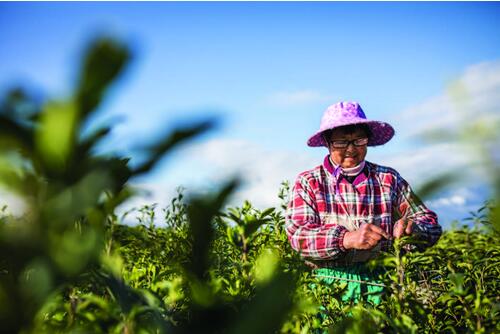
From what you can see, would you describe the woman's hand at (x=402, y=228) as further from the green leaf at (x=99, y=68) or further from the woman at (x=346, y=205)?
the green leaf at (x=99, y=68)

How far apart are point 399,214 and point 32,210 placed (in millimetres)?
2711

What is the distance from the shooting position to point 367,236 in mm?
2576

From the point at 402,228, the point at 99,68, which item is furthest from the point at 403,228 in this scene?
the point at 99,68

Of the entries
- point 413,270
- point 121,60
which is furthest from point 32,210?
point 413,270

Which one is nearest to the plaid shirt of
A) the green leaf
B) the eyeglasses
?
the eyeglasses

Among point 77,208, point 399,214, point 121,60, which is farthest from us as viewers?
point 399,214

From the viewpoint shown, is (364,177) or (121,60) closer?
(121,60)

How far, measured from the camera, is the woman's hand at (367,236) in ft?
8.32

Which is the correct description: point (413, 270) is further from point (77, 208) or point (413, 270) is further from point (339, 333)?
point (77, 208)

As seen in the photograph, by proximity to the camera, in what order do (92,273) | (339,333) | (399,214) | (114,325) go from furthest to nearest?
(399,214)
(114,325)
(92,273)
(339,333)

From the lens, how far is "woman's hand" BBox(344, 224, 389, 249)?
2537mm

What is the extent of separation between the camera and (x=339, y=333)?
761 millimetres

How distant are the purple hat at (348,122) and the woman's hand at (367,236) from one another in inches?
30.5

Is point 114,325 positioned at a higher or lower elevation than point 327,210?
lower
